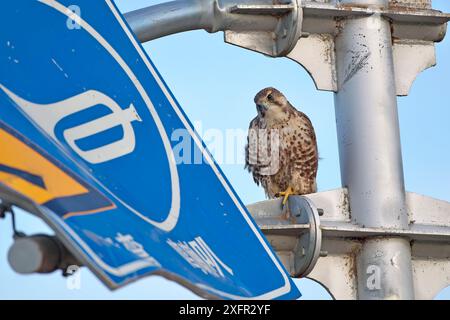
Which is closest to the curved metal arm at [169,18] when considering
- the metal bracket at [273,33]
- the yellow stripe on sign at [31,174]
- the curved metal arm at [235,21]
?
the curved metal arm at [235,21]

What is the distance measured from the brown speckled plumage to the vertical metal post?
8.10ft

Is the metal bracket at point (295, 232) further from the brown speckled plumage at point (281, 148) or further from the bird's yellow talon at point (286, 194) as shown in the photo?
the brown speckled plumage at point (281, 148)

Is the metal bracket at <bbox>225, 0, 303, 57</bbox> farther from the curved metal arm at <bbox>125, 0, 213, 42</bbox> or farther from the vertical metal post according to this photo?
the vertical metal post

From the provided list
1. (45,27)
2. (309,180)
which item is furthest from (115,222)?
(309,180)

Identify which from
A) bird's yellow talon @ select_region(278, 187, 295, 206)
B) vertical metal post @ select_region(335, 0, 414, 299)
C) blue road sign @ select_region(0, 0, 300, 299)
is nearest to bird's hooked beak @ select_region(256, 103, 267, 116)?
bird's yellow talon @ select_region(278, 187, 295, 206)

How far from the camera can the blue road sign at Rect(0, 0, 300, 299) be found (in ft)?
3.66

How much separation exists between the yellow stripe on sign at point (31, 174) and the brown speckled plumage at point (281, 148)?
4077 millimetres

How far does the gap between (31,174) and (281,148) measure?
451 cm

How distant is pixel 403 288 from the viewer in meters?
2.47

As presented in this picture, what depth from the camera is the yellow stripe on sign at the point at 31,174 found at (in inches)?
42.2

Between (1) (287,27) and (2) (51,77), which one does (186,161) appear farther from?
(1) (287,27)

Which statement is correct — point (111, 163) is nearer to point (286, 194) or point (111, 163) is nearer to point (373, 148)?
point (373, 148)

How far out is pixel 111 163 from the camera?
1369mm

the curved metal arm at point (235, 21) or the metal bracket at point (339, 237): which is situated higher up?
the curved metal arm at point (235, 21)
